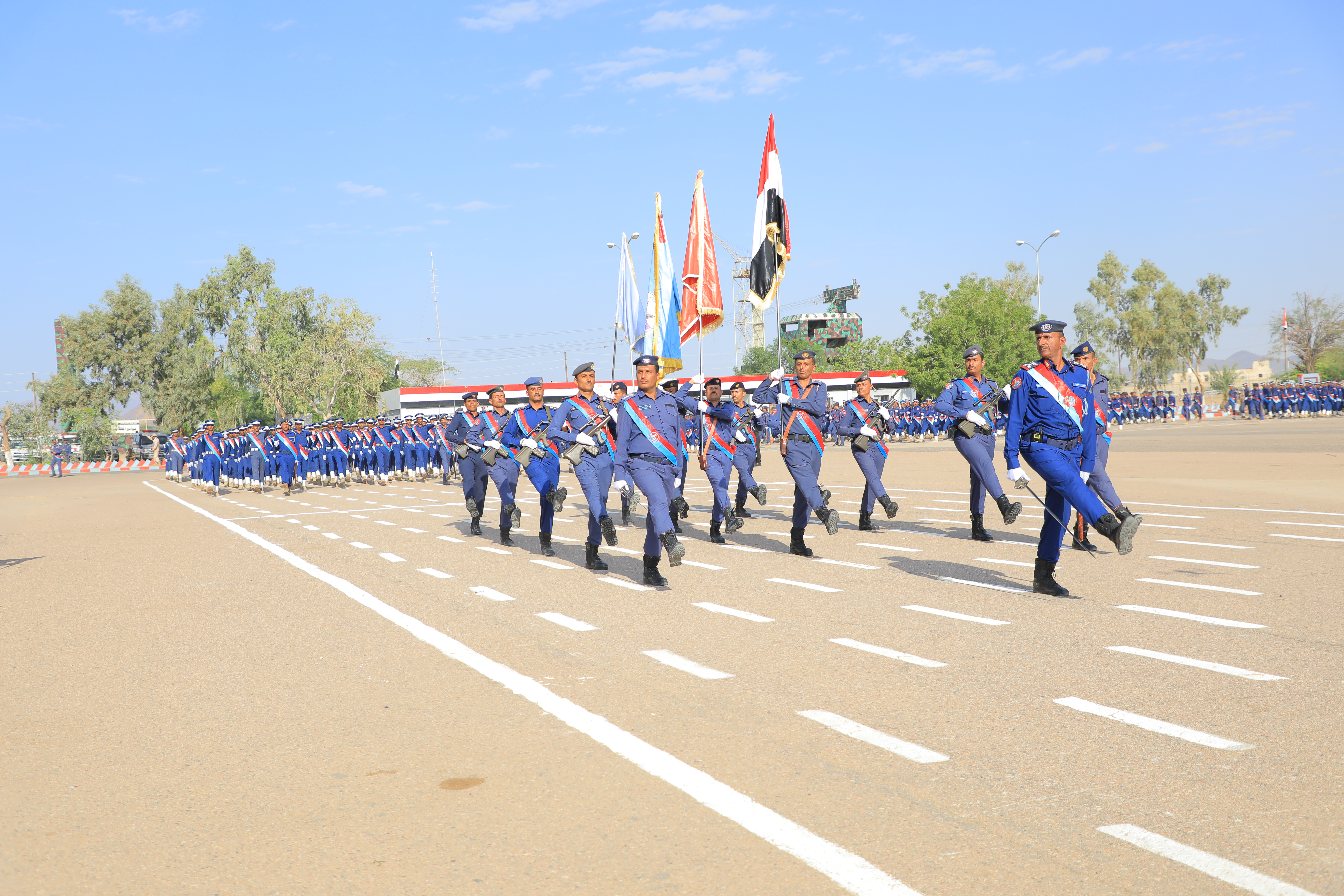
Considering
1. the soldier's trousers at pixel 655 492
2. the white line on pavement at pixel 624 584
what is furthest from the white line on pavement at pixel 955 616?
the white line on pavement at pixel 624 584

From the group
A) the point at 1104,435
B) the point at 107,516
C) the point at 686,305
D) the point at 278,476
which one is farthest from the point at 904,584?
the point at 278,476

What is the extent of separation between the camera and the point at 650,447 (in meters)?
9.64

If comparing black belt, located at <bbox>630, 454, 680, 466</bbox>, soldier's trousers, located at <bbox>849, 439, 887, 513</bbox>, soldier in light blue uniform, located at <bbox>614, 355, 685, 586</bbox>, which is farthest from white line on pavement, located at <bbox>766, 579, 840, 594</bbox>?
soldier's trousers, located at <bbox>849, 439, 887, 513</bbox>

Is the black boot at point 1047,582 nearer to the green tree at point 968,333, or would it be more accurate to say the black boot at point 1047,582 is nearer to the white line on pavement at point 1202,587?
the white line on pavement at point 1202,587

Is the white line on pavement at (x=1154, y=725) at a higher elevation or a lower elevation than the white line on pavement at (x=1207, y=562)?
lower

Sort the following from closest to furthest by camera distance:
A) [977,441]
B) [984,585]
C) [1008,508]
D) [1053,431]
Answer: [1053,431]
[984,585]
[1008,508]
[977,441]

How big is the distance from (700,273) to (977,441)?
32.4ft

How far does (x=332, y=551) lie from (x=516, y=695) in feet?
27.8

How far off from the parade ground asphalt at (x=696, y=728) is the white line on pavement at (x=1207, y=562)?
0.09m

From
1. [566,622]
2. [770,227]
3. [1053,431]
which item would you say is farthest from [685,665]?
[770,227]

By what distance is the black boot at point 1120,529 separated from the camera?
793 centimetres

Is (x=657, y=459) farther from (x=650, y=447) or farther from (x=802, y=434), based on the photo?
(x=802, y=434)

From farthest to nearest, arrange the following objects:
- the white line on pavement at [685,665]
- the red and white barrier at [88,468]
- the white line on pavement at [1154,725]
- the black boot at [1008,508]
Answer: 1. the red and white barrier at [88,468]
2. the black boot at [1008,508]
3. the white line on pavement at [685,665]
4. the white line on pavement at [1154,725]

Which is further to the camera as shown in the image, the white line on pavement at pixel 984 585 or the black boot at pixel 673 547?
the black boot at pixel 673 547
